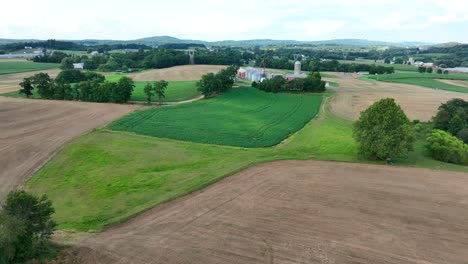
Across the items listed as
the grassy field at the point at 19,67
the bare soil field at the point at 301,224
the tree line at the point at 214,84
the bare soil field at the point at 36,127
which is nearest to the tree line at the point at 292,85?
the tree line at the point at 214,84

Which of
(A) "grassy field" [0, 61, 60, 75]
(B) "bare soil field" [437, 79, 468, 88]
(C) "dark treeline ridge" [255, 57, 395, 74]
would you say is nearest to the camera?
(B) "bare soil field" [437, 79, 468, 88]

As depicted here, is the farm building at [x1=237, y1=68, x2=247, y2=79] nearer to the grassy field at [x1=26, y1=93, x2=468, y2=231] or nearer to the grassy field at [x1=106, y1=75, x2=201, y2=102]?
the grassy field at [x1=106, y1=75, x2=201, y2=102]

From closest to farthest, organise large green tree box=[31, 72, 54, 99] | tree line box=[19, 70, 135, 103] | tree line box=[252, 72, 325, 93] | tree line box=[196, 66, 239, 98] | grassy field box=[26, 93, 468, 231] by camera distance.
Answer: grassy field box=[26, 93, 468, 231]
tree line box=[19, 70, 135, 103]
large green tree box=[31, 72, 54, 99]
tree line box=[196, 66, 239, 98]
tree line box=[252, 72, 325, 93]

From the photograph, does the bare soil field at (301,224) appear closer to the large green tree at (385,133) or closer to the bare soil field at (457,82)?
the large green tree at (385,133)

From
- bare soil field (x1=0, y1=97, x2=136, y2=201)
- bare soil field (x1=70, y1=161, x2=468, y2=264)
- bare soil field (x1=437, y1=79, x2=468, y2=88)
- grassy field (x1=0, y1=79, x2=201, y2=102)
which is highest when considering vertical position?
bare soil field (x1=437, y1=79, x2=468, y2=88)

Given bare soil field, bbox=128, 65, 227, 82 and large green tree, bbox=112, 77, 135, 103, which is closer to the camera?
large green tree, bbox=112, 77, 135, 103

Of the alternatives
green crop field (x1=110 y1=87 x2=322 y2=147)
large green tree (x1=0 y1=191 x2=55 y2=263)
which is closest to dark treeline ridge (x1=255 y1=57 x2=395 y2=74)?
green crop field (x1=110 y1=87 x2=322 y2=147)

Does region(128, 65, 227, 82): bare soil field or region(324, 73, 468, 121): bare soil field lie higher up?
region(128, 65, 227, 82): bare soil field
